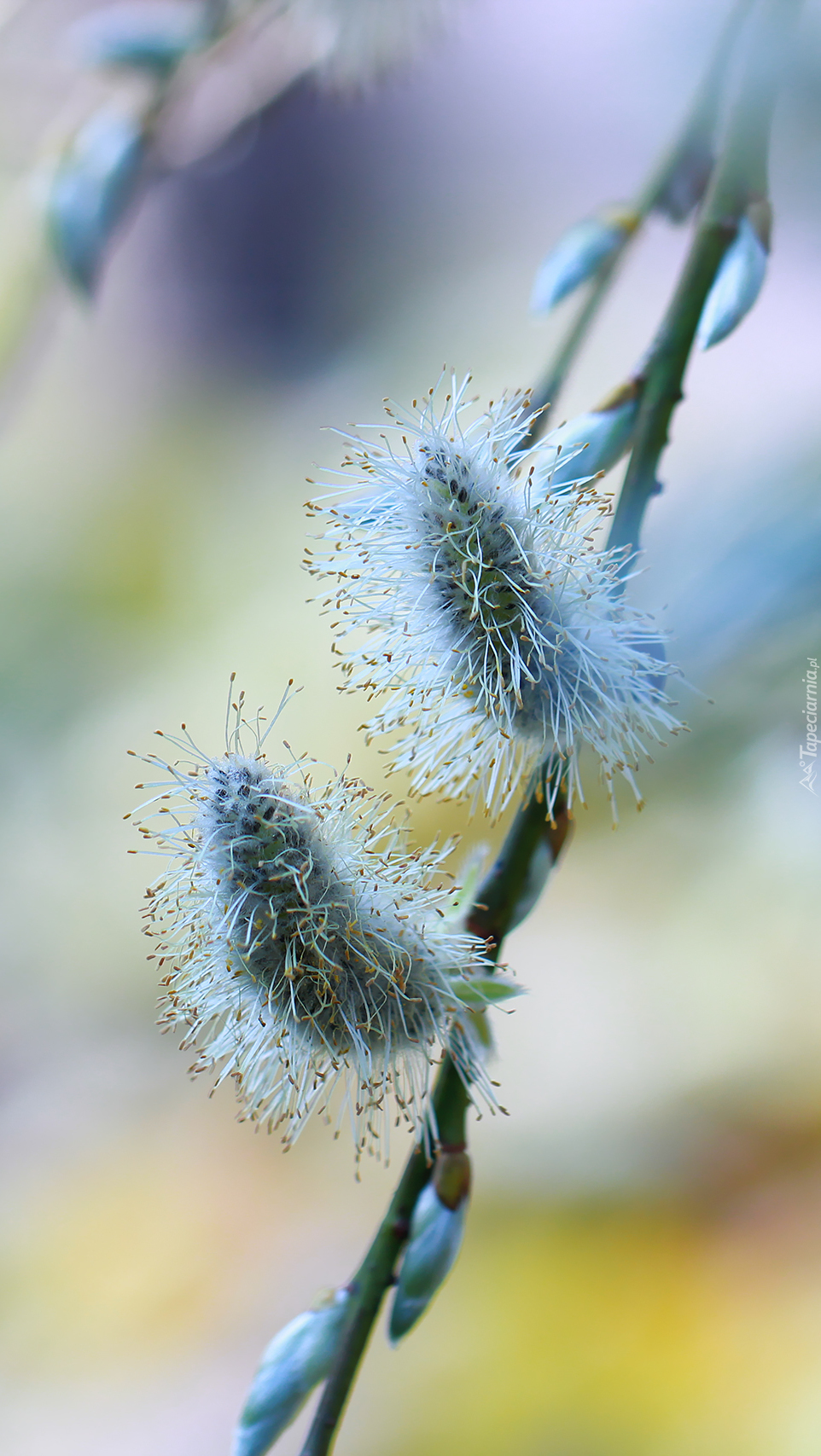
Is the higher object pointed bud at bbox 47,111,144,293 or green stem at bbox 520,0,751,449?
pointed bud at bbox 47,111,144,293

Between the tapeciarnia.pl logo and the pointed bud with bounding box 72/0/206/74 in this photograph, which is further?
the pointed bud with bounding box 72/0/206/74

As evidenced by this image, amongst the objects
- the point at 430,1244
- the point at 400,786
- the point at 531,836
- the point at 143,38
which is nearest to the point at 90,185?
the point at 143,38

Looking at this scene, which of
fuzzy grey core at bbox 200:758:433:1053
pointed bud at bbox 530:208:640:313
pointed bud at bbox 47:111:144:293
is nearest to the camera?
fuzzy grey core at bbox 200:758:433:1053

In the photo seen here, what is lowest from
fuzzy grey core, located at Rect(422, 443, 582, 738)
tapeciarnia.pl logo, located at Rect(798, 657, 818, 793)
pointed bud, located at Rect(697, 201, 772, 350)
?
tapeciarnia.pl logo, located at Rect(798, 657, 818, 793)

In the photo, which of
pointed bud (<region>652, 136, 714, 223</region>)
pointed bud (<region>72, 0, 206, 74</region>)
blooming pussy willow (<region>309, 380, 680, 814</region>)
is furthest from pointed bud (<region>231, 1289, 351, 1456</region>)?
pointed bud (<region>72, 0, 206, 74</region>)

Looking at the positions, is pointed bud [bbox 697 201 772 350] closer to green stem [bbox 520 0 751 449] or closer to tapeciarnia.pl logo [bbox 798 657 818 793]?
green stem [bbox 520 0 751 449]

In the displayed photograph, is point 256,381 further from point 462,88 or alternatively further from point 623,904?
point 623,904
